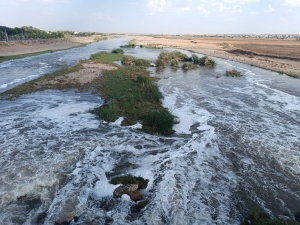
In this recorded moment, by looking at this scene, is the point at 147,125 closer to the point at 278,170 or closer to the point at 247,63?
the point at 278,170

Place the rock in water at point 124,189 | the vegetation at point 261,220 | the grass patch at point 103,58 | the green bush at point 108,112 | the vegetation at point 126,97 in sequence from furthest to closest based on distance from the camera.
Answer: the grass patch at point 103,58 → the green bush at point 108,112 → the vegetation at point 126,97 → the rock in water at point 124,189 → the vegetation at point 261,220

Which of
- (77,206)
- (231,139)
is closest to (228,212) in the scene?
(77,206)

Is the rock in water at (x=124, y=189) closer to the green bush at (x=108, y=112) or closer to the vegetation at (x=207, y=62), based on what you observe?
the green bush at (x=108, y=112)

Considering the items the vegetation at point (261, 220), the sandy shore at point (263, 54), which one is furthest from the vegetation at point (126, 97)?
the sandy shore at point (263, 54)

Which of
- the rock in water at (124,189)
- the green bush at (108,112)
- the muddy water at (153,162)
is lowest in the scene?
the muddy water at (153,162)

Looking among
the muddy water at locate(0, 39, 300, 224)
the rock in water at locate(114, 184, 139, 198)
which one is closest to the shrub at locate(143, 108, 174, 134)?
the muddy water at locate(0, 39, 300, 224)

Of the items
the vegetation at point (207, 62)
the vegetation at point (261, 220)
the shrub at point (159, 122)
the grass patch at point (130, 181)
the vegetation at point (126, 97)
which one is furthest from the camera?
the vegetation at point (207, 62)

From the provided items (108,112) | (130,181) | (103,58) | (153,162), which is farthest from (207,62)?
(130,181)

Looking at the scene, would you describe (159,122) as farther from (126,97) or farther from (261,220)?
(261,220)
